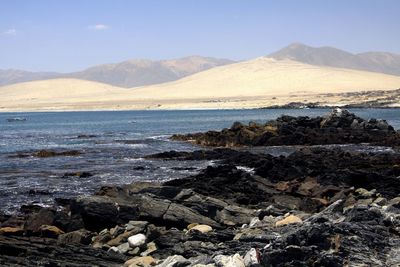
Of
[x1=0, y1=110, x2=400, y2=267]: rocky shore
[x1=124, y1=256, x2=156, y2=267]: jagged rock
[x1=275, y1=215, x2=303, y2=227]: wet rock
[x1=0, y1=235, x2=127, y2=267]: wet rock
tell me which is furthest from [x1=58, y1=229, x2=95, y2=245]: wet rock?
[x1=275, y1=215, x2=303, y2=227]: wet rock

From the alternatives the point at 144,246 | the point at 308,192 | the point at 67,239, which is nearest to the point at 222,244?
the point at 144,246

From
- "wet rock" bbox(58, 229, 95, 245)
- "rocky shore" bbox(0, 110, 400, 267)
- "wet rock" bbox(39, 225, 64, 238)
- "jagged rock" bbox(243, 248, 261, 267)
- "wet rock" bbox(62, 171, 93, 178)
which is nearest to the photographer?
"jagged rock" bbox(243, 248, 261, 267)

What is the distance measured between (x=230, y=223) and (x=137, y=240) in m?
3.01

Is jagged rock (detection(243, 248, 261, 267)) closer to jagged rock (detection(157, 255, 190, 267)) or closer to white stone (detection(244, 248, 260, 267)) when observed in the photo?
white stone (detection(244, 248, 260, 267))

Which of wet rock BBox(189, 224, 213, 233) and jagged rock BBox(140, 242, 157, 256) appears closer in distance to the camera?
jagged rock BBox(140, 242, 157, 256)

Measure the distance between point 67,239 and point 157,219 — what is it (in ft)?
7.51

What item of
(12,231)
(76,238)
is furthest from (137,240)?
(12,231)

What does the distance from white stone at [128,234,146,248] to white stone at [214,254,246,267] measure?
2.86m

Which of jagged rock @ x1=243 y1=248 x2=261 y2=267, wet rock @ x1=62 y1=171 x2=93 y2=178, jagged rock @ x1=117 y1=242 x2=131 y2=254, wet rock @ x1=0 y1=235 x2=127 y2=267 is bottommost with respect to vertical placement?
wet rock @ x1=62 y1=171 x2=93 y2=178

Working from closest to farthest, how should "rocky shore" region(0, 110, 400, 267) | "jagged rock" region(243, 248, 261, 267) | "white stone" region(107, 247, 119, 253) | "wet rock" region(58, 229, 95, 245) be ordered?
"jagged rock" region(243, 248, 261, 267) < "rocky shore" region(0, 110, 400, 267) < "white stone" region(107, 247, 119, 253) < "wet rock" region(58, 229, 95, 245)

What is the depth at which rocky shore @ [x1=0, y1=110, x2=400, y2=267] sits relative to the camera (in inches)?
333

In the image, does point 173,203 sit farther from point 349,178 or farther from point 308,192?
point 349,178

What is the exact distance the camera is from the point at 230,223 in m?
13.5

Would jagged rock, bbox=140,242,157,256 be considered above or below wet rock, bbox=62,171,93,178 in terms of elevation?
above
